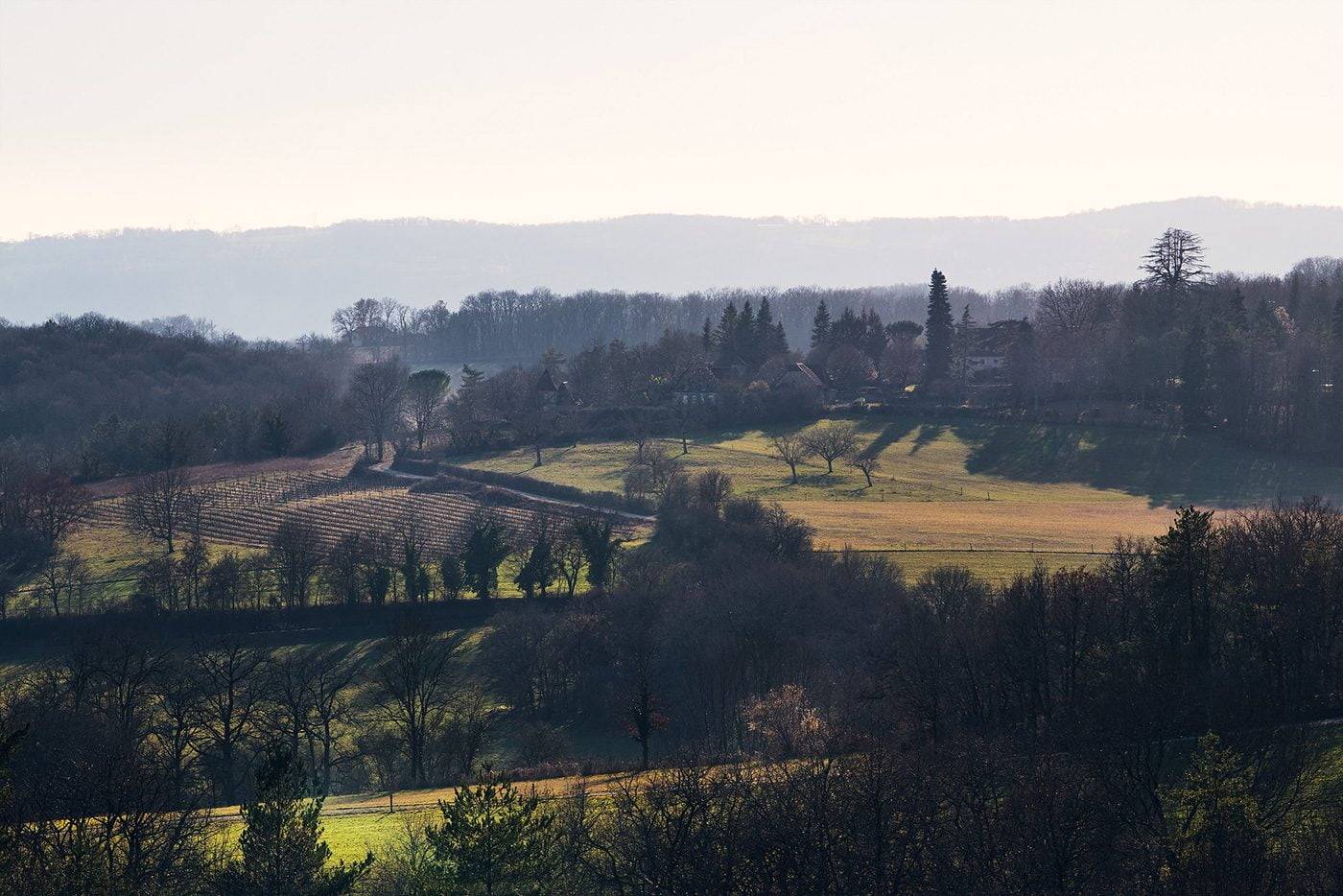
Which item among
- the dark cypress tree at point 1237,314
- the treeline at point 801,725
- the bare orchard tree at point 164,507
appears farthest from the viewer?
the dark cypress tree at point 1237,314

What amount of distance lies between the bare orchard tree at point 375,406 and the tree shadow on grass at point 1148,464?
40249mm

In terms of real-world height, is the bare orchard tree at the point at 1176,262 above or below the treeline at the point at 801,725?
above

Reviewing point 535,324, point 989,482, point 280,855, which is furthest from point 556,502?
point 535,324

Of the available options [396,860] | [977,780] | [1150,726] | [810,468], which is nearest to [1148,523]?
[810,468]

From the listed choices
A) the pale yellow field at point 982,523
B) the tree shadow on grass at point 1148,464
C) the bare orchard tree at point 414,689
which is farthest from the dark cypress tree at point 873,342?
the bare orchard tree at point 414,689

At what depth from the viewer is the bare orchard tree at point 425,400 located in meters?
95.0

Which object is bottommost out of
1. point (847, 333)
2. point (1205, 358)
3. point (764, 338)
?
point (1205, 358)

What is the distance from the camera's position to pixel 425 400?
96500 millimetres

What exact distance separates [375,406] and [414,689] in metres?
53.6

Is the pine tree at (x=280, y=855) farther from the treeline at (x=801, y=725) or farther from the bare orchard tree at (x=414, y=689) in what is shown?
the bare orchard tree at (x=414, y=689)

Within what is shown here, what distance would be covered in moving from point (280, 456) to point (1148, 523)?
2211 inches

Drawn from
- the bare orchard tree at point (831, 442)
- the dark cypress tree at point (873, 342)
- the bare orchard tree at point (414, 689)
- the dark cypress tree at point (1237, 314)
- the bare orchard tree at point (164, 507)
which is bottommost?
the bare orchard tree at point (414, 689)

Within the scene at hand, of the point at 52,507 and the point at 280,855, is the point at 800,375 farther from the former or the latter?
the point at 280,855

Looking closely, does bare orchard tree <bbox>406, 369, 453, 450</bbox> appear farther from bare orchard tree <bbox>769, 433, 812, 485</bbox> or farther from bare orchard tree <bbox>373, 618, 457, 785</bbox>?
bare orchard tree <bbox>373, 618, 457, 785</bbox>
